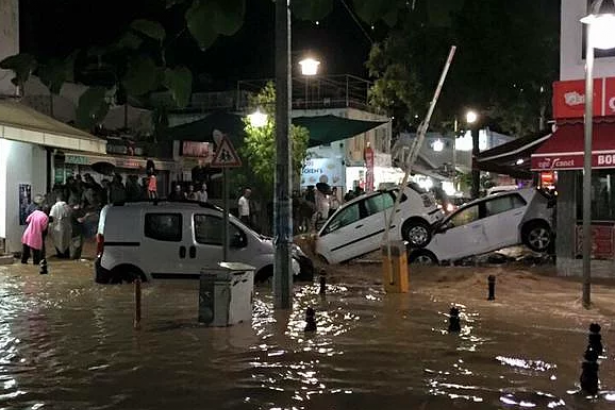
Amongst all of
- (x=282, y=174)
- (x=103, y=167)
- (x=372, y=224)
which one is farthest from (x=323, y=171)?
(x=282, y=174)

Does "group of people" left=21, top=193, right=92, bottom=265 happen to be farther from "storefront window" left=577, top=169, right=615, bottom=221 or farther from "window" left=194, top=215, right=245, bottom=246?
"storefront window" left=577, top=169, right=615, bottom=221

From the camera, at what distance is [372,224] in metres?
19.3

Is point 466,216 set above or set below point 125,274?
above

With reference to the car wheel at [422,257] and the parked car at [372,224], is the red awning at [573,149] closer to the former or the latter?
the car wheel at [422,257]

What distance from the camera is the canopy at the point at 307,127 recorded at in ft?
85.8

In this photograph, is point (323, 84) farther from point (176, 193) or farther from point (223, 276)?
point (223, 276)

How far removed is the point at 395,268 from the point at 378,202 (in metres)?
5.37

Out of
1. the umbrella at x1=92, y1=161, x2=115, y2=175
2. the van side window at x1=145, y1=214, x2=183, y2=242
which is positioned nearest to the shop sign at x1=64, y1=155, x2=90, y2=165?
the umbrella at x1=92, y1=161, x2=115, y2=175

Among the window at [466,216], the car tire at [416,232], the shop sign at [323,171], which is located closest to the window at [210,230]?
the car tire at [416,232]

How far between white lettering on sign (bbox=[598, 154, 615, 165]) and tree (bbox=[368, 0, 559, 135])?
504 inches

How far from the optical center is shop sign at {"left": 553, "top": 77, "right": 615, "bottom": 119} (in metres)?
15.2

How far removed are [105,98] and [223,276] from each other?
7520mm

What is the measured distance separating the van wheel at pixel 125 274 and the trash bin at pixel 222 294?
444 cm

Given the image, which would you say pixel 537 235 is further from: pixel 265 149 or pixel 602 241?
pixel 265 149
